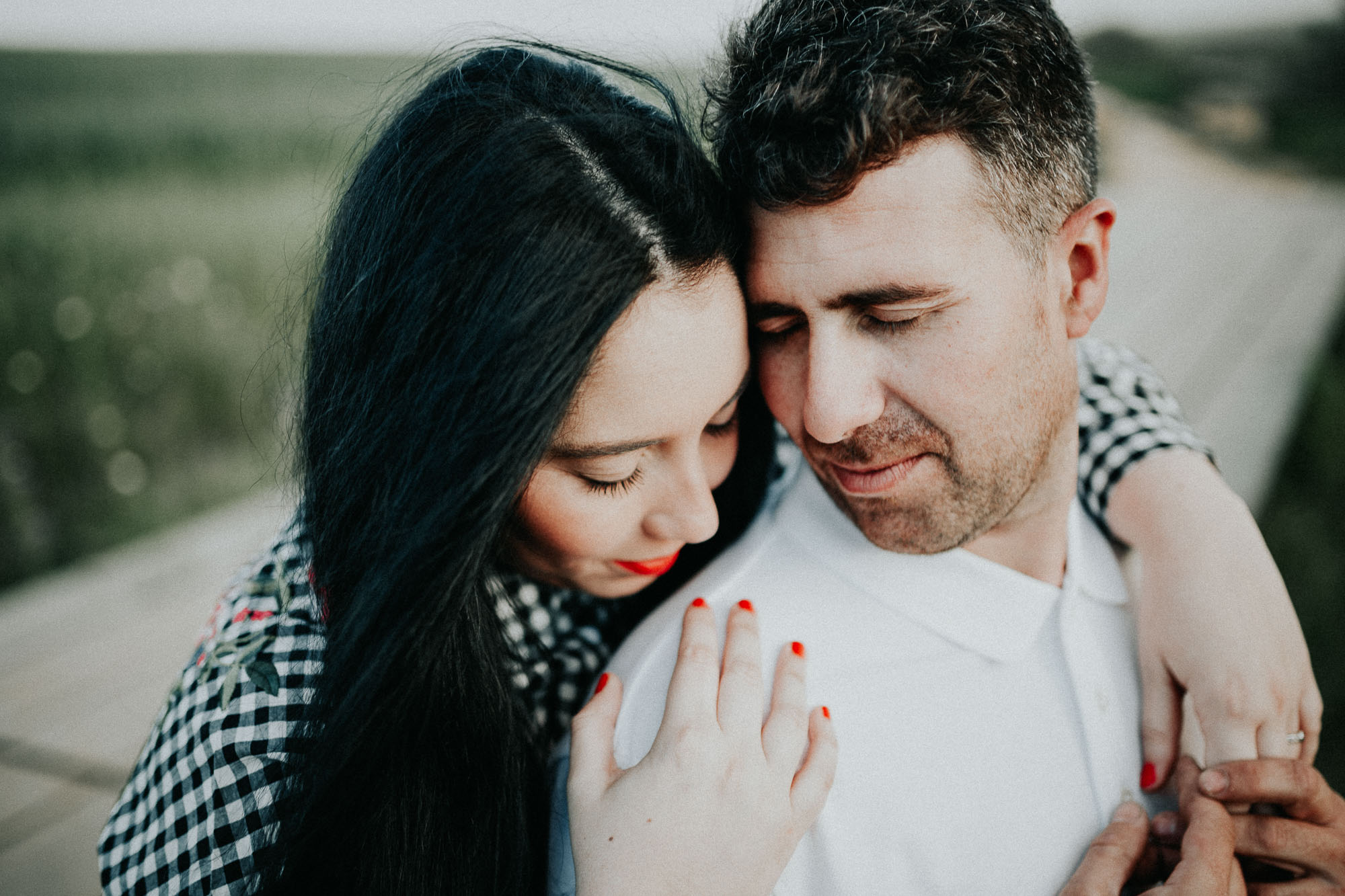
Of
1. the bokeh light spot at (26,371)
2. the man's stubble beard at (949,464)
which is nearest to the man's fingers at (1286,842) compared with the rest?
the man's stubble beard at (949,464)

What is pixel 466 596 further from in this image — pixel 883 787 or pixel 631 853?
pixel 883 787

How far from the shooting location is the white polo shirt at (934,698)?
4.32ft

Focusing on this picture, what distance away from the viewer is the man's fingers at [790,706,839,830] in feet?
4.03

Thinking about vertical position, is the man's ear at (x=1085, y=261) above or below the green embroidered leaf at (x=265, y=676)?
above

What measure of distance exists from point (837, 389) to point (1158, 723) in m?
0.80

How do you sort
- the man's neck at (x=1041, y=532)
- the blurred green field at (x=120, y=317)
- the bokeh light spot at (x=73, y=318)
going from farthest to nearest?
the bokeh light spot at (x=73, y=318) < the blurred green field at (x=120, y=317) < the man's neck at (x=1041, y=532)

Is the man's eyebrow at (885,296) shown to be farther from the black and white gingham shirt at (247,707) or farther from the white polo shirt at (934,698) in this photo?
A: the black and white gingham shirt at (247,707)

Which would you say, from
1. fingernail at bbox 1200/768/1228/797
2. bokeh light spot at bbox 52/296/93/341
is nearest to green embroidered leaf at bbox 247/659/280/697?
fingernail at bbox 1200/768/1228/797

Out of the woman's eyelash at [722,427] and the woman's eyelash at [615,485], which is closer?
the woman's eyelash at [615,485]

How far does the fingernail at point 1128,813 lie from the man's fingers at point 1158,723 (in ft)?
0.30

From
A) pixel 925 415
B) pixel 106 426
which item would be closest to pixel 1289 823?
pixel 925 415

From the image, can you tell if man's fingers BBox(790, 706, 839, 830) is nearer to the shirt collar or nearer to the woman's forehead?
the shirt collar

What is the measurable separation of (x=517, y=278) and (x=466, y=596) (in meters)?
0.49

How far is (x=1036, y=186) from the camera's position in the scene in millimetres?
1408
